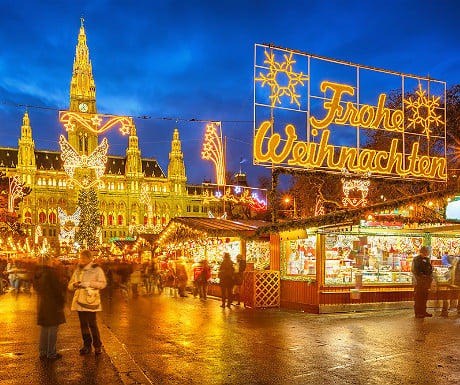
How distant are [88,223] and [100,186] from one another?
23836mm

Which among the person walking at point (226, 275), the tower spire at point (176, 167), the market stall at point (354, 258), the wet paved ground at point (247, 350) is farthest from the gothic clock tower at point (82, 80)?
the wet paved ground at point (247, 350)

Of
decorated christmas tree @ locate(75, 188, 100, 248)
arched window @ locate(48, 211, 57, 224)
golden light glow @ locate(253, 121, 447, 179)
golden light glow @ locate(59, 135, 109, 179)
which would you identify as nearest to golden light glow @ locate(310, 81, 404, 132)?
golden light glow @ locate(253, 121, 447, 179)

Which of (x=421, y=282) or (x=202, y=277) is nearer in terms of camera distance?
(x=421, y=282)

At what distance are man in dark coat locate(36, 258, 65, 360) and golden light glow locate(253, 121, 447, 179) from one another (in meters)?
7.95

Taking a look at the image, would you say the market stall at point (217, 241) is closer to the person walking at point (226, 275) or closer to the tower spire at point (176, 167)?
the person walking at point (226, 275)

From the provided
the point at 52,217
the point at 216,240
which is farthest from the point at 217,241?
the point at 52,217

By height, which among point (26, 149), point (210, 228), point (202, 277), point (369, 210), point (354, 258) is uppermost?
point (26, 149)

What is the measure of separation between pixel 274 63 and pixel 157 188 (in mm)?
103856

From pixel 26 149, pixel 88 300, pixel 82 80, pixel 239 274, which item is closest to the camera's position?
pixel 88 300

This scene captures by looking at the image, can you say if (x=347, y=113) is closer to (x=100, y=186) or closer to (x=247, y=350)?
(x=247, y=350)

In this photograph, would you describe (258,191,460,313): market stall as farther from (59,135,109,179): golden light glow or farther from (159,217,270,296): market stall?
(59,135,109,179): golden light glow

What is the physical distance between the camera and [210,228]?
1814 cm

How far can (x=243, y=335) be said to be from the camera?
988cm

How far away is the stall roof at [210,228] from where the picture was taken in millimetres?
17094
